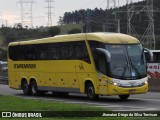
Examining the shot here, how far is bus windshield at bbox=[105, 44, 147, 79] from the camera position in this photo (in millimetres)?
21906

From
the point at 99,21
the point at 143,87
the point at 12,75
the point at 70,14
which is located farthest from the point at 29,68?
the point at 70,14

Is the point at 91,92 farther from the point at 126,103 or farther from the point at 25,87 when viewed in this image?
A: the point at 25,87

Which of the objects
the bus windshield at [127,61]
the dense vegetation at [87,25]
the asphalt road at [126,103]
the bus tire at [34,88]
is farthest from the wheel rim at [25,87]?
the dense vegetation at [87,25]

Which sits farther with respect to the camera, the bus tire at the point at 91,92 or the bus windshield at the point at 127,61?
the bus tire at the point at 91,92

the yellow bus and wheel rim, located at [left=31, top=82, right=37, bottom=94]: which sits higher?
the yellow bus

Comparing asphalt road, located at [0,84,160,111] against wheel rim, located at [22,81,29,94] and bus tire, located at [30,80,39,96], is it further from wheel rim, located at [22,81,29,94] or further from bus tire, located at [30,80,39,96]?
wheel rim, located at [22,81,29,94]

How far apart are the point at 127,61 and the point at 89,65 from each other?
6.86 ft

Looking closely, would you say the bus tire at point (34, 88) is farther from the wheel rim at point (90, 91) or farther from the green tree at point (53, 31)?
the green tree at point (53, 31)

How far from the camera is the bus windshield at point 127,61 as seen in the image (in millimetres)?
21906

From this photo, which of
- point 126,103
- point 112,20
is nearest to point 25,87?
point 126,103

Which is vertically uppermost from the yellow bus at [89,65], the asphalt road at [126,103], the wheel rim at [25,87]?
the yellow bus at [89,65]

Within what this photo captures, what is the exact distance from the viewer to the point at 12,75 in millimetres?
32031

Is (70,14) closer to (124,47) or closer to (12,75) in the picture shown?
(12,75)

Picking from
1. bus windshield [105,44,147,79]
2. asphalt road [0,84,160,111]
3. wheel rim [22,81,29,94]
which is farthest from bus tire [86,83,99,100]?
wheel rim [22,81,29,94]
